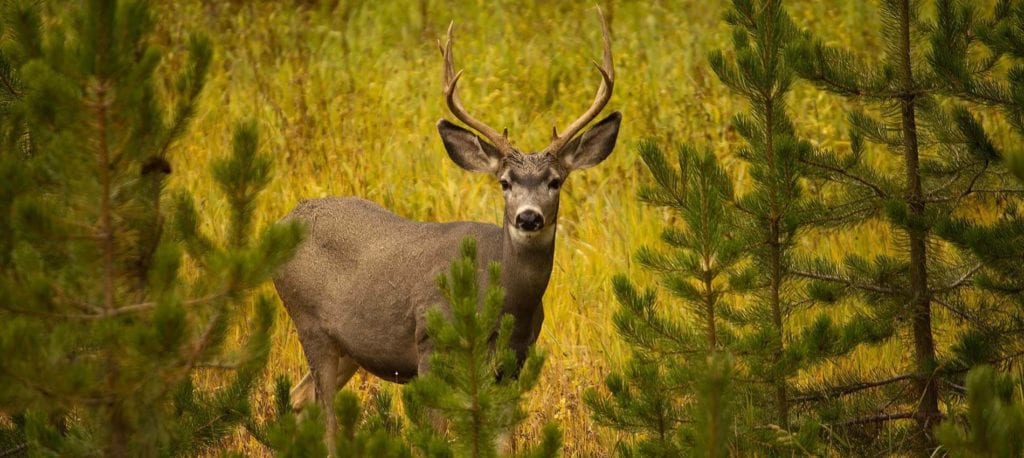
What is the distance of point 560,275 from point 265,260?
15.4ft

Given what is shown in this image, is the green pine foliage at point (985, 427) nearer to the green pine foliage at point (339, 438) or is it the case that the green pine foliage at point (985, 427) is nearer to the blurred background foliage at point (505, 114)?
the green pine foliage at point (339, 438)

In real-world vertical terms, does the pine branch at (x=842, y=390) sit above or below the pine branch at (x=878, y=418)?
above

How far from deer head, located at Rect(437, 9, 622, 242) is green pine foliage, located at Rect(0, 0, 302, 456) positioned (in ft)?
8.28

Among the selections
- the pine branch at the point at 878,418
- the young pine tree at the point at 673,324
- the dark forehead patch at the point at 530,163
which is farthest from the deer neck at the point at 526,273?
the pine branch at the point at 878,418

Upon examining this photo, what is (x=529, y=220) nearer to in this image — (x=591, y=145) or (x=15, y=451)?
(x=591, y=145)

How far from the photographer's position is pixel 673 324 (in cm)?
553

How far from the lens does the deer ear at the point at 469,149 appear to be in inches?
283

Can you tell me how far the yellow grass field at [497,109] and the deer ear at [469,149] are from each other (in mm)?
1082

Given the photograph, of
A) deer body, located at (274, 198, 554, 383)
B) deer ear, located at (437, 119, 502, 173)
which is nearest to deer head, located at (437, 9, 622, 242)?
deer ear, located at (437, 119, 502, 173)

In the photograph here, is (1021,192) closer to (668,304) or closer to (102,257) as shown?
(668,304)

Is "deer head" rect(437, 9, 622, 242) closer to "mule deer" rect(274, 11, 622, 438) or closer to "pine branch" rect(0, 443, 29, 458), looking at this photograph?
"mule deer" rect(274, 11, 622, 438)

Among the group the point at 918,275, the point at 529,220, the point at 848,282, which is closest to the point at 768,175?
the point at 848,282

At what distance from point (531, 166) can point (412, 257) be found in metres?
0.72

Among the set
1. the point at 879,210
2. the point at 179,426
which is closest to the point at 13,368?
the point at 179,426
